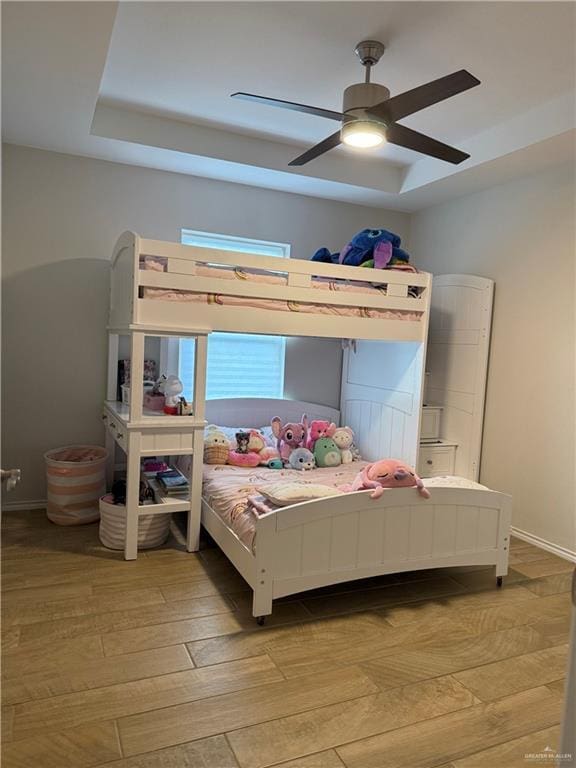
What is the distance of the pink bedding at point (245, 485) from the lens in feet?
8.43

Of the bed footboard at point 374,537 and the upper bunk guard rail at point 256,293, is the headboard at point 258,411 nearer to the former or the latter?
the upper bunk guard rail at point 256,293

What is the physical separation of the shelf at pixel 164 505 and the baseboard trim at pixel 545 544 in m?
2.20

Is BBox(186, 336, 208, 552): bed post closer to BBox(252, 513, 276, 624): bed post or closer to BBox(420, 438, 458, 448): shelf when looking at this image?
BBox(252, 513, 276, 624): bed post

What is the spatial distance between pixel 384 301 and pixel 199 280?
3.95 feet

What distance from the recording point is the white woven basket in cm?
304

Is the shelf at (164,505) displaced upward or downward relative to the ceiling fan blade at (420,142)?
downward

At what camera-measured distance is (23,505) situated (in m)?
3.67

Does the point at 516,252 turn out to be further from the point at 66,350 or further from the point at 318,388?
the point at 66,350

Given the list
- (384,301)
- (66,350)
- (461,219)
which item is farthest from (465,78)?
(66,350)

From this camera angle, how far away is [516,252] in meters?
3.73

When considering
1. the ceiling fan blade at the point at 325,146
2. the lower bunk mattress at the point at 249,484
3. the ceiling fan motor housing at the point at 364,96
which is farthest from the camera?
the ceiling fan blade at the point at 325,146

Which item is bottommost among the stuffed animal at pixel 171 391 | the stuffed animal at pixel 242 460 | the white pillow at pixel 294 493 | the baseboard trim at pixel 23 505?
the baseboard trim at pixel 23 505

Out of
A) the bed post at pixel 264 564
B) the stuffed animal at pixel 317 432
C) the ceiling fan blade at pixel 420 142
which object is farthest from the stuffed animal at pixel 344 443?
the ceiling fan blade at pixel 420 142

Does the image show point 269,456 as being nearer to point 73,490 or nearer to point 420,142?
point 73,490
